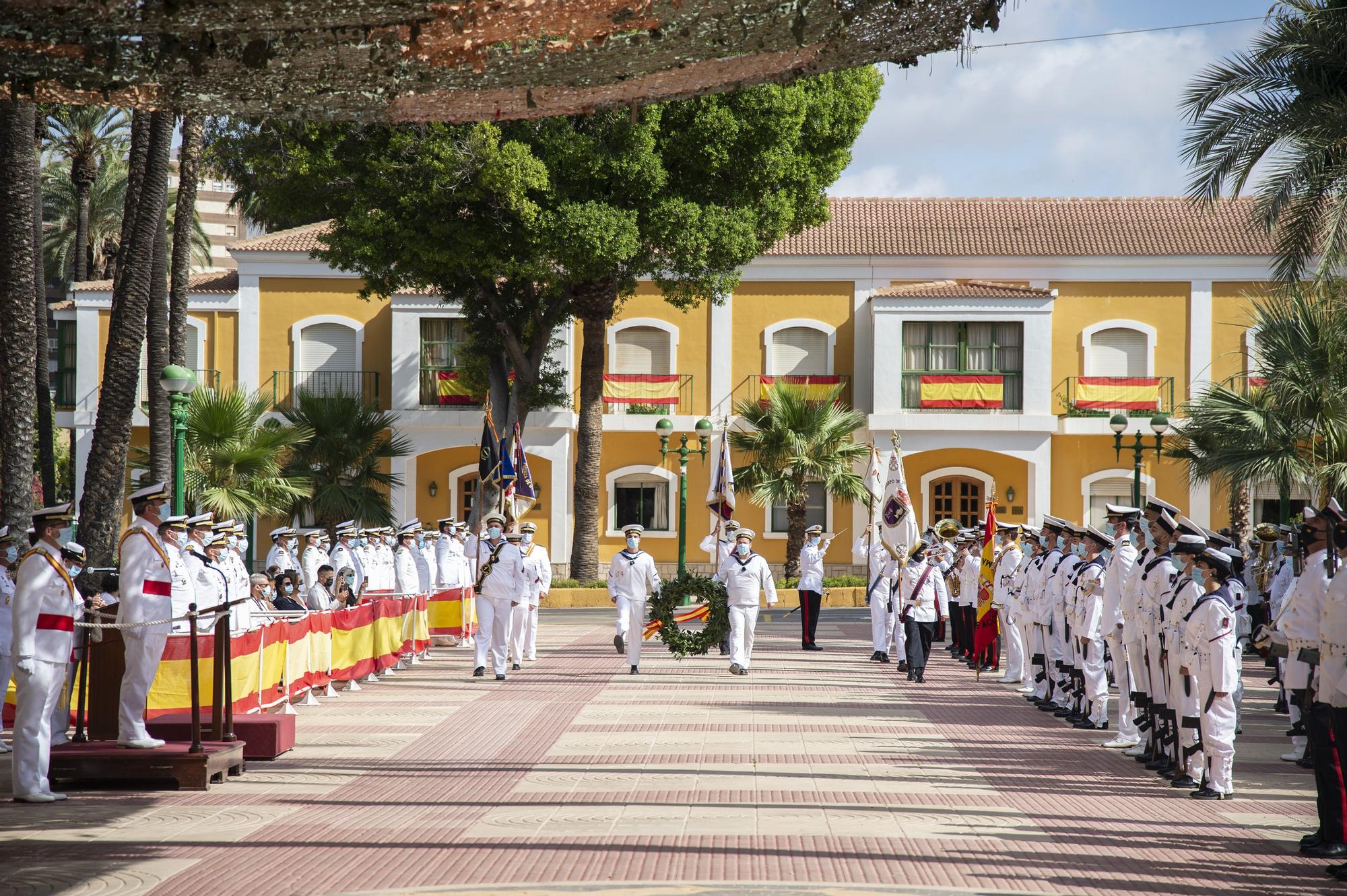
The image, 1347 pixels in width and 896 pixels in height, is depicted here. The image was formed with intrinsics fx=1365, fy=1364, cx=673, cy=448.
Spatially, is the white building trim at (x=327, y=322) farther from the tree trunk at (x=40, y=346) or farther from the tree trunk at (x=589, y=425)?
the tree trunk at (x=40, y=346)

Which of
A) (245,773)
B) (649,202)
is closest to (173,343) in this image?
(649,202)

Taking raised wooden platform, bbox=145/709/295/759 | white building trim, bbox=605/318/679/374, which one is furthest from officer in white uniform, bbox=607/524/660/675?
white building trim, bbox=605/318/679/374

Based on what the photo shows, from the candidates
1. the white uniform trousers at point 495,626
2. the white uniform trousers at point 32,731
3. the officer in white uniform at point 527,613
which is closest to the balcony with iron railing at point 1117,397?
the officer in white uniform at point 527,613

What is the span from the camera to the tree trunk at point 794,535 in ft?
117

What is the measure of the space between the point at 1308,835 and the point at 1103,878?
1.78m

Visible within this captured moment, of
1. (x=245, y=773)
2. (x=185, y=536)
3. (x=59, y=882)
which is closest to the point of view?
(x=59, y=882)

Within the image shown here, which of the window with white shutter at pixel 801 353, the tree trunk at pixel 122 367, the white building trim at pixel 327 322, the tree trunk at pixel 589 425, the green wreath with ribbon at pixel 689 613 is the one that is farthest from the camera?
the white building trim at pixel 327 322

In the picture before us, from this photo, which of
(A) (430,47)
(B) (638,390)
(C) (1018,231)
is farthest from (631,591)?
(C) (1018,231)

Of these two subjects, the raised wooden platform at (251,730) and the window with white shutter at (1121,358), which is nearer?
the raised wooden platform at (251,730)

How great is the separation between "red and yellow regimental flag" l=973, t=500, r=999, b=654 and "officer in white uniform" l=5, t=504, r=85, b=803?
42.4 feet

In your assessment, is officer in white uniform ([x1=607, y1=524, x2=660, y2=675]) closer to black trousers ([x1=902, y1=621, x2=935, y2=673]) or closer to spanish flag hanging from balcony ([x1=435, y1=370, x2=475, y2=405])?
black trousers ([x1=902, y1=621, x2=935, y2=673])

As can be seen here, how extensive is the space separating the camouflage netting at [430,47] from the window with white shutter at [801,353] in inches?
1323

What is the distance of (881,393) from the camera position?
39688mm

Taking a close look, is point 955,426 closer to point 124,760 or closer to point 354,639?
point 354,639
